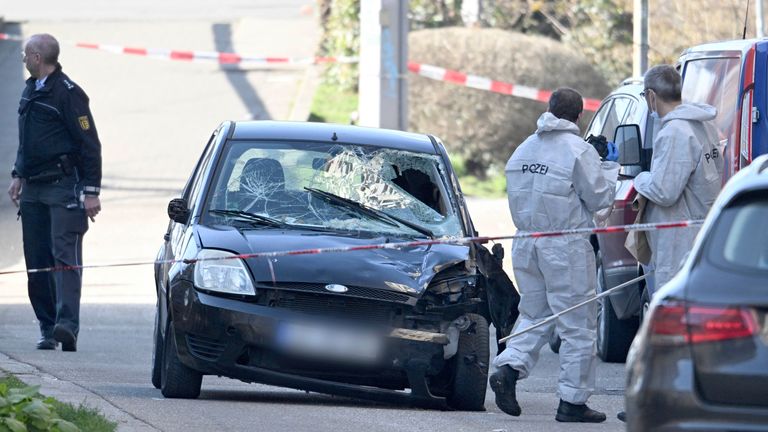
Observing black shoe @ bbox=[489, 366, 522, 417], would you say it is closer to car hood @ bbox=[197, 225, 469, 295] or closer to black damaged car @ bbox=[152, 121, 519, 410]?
black damaged car @ bbox=[152, 121, 519, 410]

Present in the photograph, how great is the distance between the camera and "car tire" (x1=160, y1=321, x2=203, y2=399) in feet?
27.0

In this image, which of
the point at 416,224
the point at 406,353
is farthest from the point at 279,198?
the point at 406,353

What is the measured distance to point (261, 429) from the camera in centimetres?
737

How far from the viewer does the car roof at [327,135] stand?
9.20 meters

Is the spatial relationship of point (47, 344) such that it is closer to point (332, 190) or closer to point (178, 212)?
point (178, 212)

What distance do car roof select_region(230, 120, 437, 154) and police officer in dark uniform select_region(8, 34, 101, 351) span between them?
1.65m

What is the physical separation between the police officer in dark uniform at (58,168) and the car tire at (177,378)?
7.82 feet

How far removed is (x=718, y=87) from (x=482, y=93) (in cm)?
1131

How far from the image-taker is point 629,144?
9289mm

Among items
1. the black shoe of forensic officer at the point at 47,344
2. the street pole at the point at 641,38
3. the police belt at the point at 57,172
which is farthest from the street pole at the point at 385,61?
the black shoe of forensic officer at the point at 47,344

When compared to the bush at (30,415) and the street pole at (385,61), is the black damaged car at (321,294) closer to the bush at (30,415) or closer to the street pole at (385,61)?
the bush at (30,415)

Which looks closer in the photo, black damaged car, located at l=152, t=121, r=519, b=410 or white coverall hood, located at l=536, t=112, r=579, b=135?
black damaged car, located at l=152, t=121, r=519, b=410

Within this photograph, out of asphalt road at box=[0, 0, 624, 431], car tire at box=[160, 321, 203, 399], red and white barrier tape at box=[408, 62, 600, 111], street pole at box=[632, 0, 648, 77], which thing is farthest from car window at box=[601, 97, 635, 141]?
red and white barrier tape at box=[408, 62, 600, 111]

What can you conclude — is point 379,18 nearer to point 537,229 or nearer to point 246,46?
point 537,229
